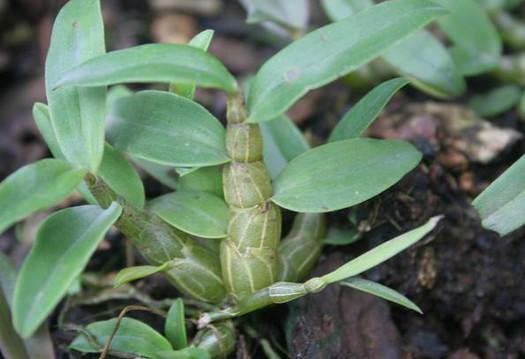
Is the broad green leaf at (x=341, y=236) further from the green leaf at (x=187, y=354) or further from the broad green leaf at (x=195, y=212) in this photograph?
the green leaf at (x=187, y=354)

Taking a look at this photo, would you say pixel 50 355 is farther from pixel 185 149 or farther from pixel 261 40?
pixel 261 40

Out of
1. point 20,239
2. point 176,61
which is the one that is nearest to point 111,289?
point 20,239

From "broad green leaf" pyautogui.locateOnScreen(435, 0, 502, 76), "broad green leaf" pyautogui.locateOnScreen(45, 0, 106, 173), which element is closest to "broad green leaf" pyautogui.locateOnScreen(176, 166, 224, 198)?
"broad green leaf" pyautogui.locateOnScreen(45, 0, 106, 173)

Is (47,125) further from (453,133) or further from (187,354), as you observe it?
(453,133)

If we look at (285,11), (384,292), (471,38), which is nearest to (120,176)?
(384,292)

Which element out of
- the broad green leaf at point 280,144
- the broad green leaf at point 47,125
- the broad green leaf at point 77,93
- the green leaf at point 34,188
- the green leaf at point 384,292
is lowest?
the green leaf at point 384,292

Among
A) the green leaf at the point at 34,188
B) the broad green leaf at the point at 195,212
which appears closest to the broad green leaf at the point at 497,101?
the broad green leaf at the point at 195,212
